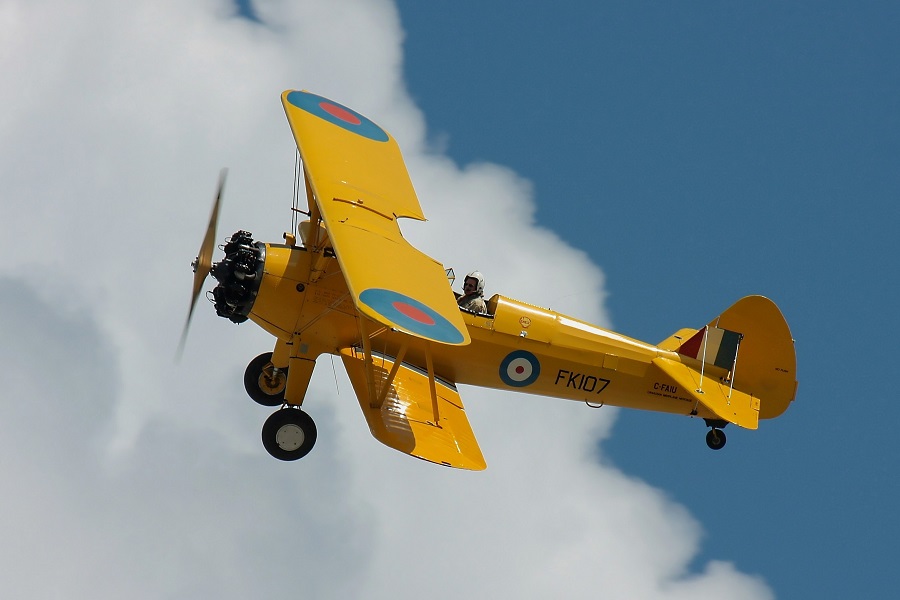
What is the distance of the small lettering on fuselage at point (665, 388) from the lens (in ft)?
56.3

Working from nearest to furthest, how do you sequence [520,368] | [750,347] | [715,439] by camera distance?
[520,368]
[750,347]
[715,439]

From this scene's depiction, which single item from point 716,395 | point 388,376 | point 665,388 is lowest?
point 388,376

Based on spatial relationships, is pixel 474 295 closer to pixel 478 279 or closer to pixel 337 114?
pixel 478 279

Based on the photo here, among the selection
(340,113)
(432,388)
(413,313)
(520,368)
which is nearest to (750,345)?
(520,368)

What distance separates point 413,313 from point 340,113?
5656 millimetres

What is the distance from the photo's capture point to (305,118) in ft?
56.0

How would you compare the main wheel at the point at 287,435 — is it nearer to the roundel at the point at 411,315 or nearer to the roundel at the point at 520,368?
the roundel at the point at 520,368

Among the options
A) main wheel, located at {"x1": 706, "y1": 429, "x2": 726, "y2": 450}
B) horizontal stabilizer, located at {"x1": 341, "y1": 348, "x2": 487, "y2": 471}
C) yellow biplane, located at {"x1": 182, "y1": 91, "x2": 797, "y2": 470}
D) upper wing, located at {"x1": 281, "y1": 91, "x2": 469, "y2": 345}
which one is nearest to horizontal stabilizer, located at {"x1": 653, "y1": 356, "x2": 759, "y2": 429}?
yellow biplane, located at {"x1": 182, "y1": 91, "x2": 797, "y2": 470}

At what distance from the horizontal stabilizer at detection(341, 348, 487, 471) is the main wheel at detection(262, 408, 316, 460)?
685 mm

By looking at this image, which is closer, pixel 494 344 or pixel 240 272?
pixel 240 272

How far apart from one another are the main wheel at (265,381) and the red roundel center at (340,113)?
3.21 meters

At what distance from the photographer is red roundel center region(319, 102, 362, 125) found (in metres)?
17.9

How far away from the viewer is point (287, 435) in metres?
15.2

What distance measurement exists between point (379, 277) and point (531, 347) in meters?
3.36
